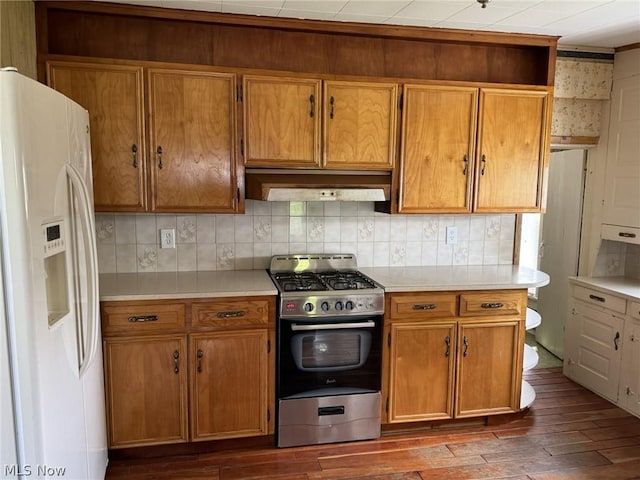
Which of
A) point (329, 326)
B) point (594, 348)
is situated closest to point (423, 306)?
point (329, 326)

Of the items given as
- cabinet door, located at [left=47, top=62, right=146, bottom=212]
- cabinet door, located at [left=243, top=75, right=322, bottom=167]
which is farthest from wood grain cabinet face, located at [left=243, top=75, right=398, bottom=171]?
cabinet door, located at [left=47, top=62, right=146, bottom=212]

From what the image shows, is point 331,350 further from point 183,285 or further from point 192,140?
point 192,140

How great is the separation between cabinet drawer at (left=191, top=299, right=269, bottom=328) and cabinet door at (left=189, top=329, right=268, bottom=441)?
56 mm

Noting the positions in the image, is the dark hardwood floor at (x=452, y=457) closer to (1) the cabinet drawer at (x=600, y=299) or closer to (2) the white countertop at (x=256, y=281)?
(1) the cabinet drawer at (x=600, y=299)

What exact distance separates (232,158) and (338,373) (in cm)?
137

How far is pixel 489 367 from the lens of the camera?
3.04 metres

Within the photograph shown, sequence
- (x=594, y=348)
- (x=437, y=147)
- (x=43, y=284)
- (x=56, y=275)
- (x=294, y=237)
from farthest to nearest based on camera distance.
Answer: (x=594, y=348), (x=294, y=237), (x=437, y=147), (x=56, y=275), (x=43, y=284)

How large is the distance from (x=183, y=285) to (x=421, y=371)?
148 centimetres

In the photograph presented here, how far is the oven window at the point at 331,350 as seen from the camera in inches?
108

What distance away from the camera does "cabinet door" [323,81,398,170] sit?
2914mm

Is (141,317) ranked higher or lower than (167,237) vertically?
lower

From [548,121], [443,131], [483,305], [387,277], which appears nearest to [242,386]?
[387,277]

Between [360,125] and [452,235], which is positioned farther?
[452,235]

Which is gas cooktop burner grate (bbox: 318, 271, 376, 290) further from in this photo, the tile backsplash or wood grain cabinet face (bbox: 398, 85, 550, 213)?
wood grain cabinet face (bbox: 398, 85, 550, 213)
